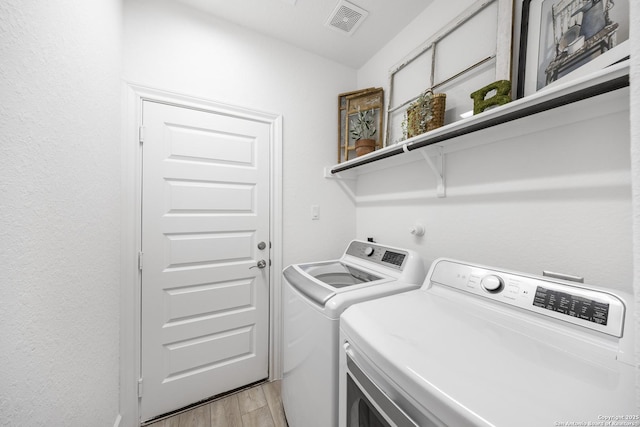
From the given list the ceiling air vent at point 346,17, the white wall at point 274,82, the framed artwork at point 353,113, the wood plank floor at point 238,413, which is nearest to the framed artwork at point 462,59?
the framed artwork at point 353,113

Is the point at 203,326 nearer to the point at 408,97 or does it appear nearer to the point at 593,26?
the point at 408,97

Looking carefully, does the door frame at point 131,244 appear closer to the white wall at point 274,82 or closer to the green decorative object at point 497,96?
the white wall at point 274,82

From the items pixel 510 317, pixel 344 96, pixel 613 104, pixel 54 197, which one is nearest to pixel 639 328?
pixel 510 317

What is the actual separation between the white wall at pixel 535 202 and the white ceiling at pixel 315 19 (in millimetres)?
165

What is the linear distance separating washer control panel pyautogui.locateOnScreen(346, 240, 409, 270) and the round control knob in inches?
16.7

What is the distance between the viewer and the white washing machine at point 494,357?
48 cm

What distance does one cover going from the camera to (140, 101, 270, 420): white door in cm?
149

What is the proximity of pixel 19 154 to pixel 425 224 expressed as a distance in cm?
178

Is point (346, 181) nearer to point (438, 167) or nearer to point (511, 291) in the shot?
point (438, 167)

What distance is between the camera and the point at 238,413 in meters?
1.52

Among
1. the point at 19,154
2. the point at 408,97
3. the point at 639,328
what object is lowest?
the point at 639,328

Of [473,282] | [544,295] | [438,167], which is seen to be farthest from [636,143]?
[438,167]

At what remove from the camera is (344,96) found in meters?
2.11

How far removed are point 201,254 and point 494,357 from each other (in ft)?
5.33
